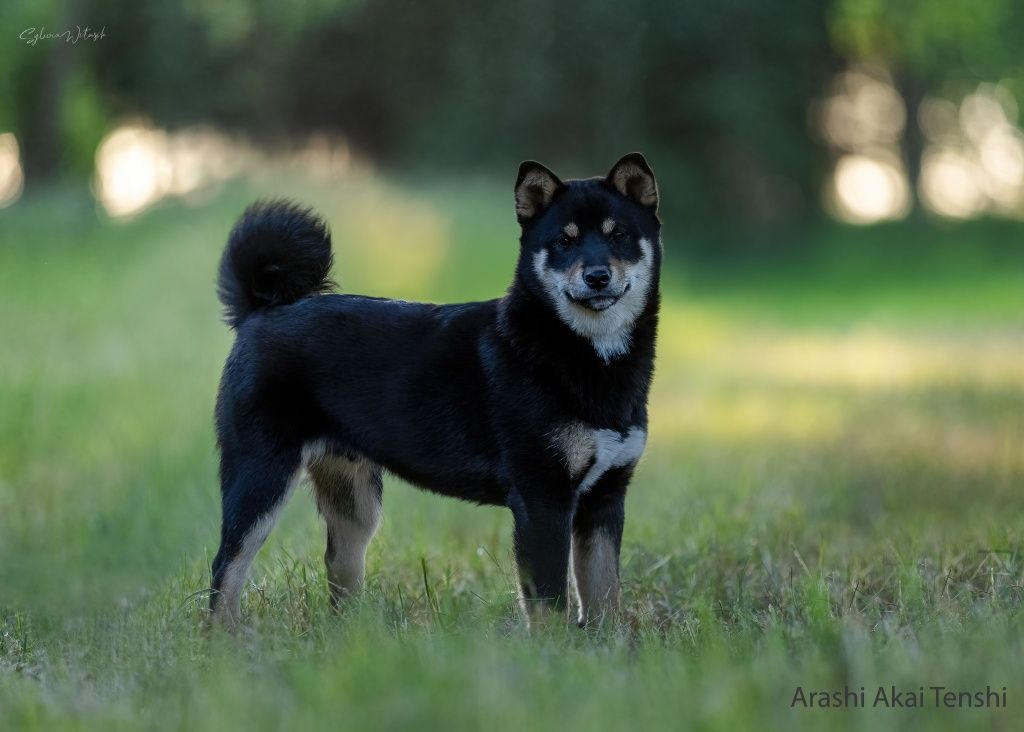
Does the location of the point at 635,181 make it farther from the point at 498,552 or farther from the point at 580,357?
the point at 498,552

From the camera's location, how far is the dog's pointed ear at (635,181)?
482 cm

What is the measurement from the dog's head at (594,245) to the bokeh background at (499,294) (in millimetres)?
1155

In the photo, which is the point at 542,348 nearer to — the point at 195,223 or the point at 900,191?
the point at 195,223

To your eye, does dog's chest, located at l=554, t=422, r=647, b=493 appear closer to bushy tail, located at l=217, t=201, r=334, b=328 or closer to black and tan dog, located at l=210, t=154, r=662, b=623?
black and tan dog, located at l=210, t=154, r=662, b=623

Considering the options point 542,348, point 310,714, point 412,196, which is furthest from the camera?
point 412,196

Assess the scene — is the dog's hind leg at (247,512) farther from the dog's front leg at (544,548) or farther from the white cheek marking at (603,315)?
the white cheek marking at (603,315)

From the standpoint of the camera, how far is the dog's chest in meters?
4.50

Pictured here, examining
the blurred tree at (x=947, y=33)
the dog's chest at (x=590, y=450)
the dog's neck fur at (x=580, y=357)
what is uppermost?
the blurred tree at (x=947, y=33)

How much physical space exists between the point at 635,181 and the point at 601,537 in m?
1.40

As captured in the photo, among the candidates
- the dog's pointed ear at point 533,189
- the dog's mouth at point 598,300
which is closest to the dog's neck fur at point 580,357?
the dog's mouth at point 598,300

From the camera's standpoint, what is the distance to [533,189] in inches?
191

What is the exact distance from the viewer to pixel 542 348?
15.4ft

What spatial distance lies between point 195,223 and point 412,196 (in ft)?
12.6

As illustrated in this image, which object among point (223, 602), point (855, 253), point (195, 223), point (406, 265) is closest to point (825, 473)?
point (223, 602)
